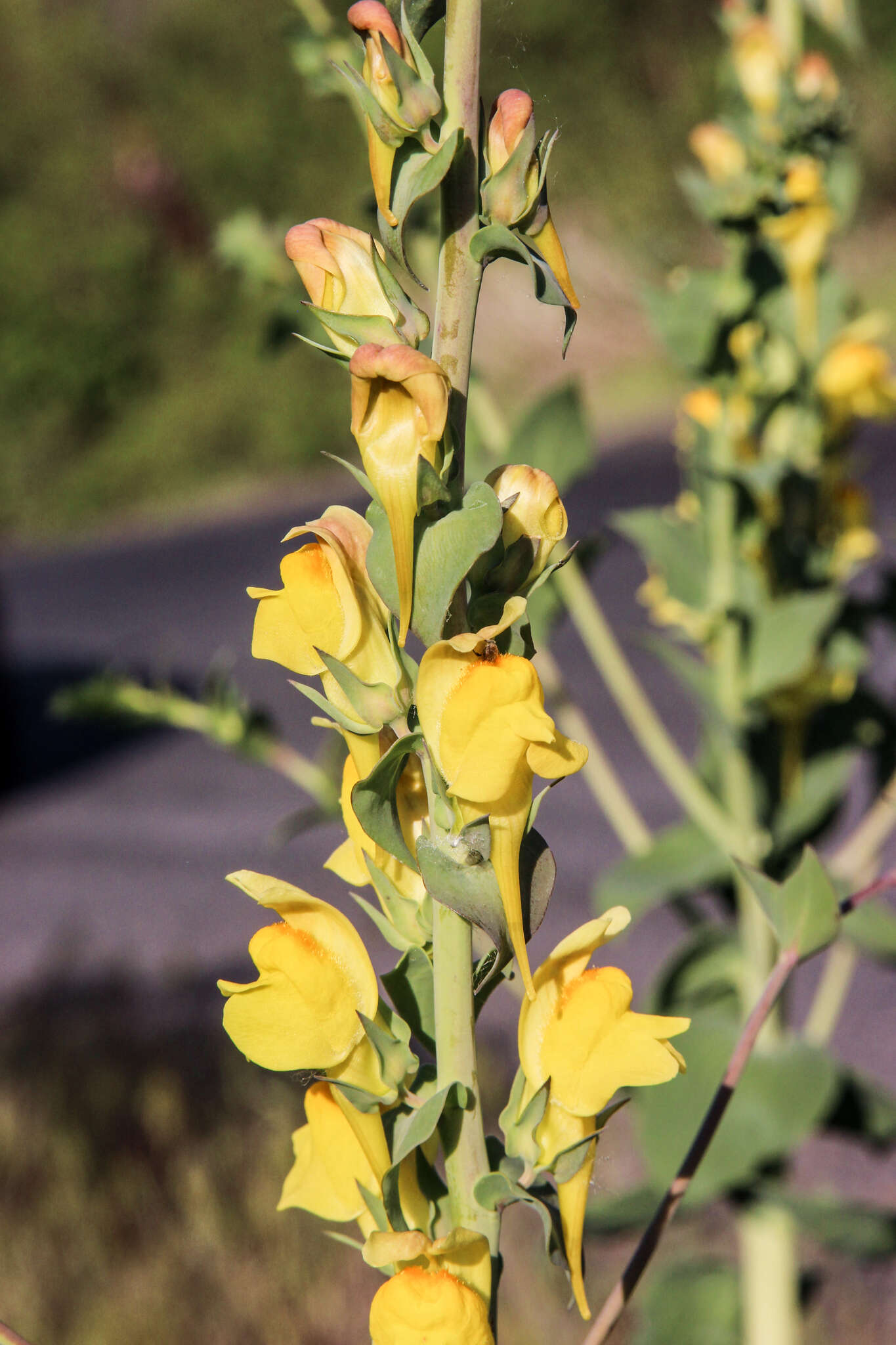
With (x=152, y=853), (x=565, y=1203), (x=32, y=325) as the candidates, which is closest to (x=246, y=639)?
(x=152, y=853)

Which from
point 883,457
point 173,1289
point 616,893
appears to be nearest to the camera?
point 616,893

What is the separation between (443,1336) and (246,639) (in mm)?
2728

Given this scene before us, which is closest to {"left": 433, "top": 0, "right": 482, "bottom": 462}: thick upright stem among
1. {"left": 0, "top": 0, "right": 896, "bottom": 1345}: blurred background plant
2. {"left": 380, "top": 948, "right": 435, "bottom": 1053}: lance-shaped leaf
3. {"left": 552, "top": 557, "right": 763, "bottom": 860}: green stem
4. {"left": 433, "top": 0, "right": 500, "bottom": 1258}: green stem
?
{"left": 433, "top": 0, "right": 500, "bottom": 1258}: green stem

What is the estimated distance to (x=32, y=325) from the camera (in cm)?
611

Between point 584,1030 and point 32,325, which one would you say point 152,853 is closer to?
point 584,1030

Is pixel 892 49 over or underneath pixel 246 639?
over

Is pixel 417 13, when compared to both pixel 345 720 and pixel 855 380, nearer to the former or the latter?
pixel 345 720

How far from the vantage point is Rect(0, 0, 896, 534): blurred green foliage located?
5.55 m

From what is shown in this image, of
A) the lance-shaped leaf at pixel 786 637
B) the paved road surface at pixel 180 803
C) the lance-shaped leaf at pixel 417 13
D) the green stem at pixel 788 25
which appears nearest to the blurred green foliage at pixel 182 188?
the paved road surface at pixel 180 803

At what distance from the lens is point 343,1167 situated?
0.85ft

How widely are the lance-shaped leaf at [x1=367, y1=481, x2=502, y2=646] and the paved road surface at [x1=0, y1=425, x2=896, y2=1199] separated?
54 centimetres

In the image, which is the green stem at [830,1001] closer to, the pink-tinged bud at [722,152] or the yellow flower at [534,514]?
the pink-tinged bud at [722,152]

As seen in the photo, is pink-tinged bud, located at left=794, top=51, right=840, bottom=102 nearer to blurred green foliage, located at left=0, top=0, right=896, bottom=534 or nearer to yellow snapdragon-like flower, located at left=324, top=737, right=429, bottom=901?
yellow snapdragon-like flower, located at left=324, top=737, right=429, bottom=901

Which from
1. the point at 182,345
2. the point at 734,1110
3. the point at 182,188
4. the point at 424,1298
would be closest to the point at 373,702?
the point at 424,1298
